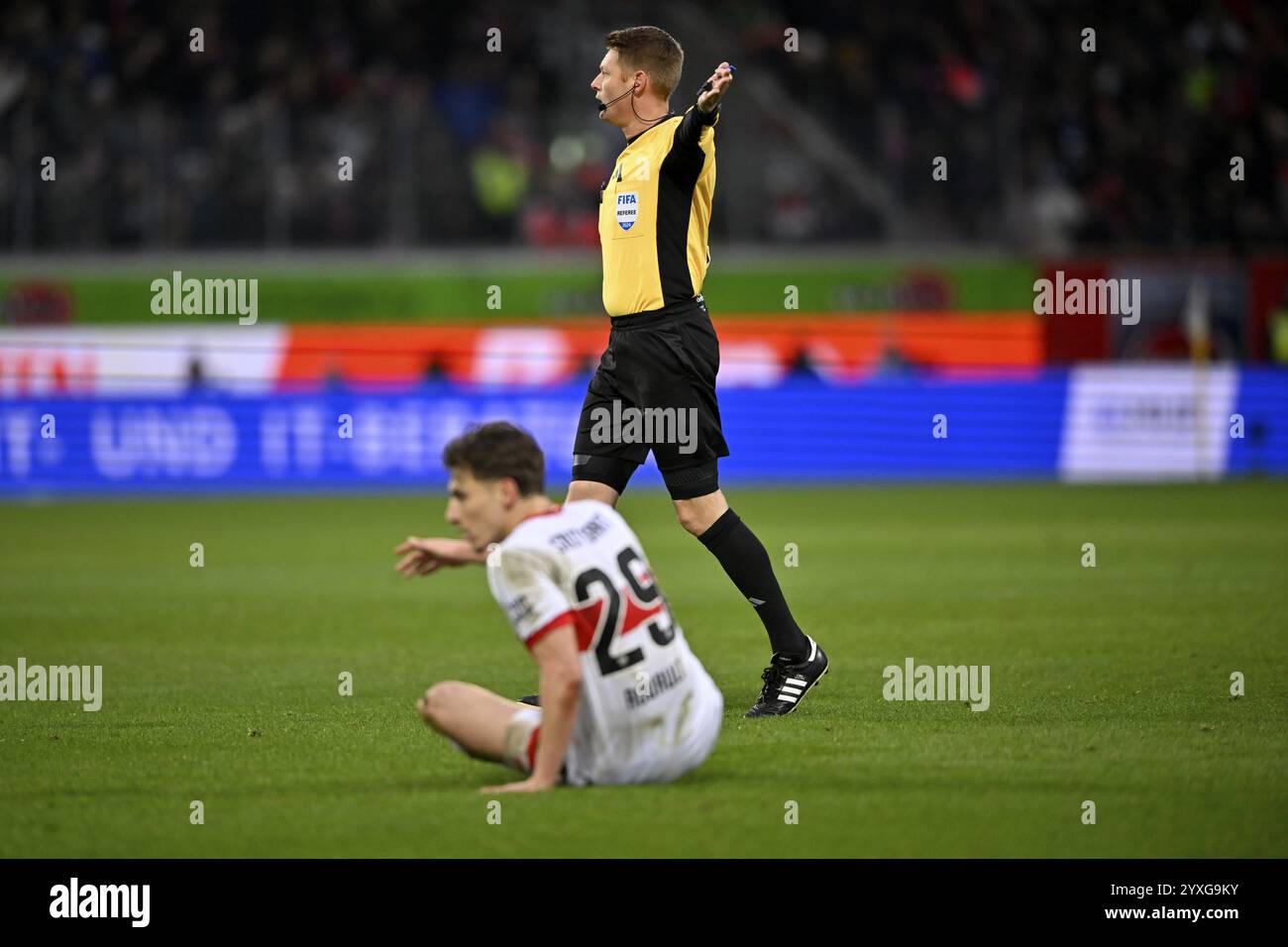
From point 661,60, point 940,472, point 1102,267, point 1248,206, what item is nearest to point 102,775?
point 661,60

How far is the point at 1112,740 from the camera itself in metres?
6.62

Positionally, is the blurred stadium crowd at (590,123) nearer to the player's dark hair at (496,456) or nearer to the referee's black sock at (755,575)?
the referee's black sock at (755,575)

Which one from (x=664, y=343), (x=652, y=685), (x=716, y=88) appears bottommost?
(x=652, y=685)

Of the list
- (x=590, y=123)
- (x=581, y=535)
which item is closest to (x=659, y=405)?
(x=581, y=535)

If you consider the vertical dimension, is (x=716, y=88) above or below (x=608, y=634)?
above

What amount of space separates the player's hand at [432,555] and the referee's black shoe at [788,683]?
191 centimetres

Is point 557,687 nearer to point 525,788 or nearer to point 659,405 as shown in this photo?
point 525,788

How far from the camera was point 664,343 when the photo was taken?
7.29 meters

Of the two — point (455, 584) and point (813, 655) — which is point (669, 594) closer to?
point (455, 584)

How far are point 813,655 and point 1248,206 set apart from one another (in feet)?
67.6

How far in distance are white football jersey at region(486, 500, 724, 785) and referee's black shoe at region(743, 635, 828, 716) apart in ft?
5.17

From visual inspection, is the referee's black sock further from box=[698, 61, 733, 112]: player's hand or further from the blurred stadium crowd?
the blurred stadium crowd

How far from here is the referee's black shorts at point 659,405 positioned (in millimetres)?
7254

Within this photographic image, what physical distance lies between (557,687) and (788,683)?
221 centimetres
